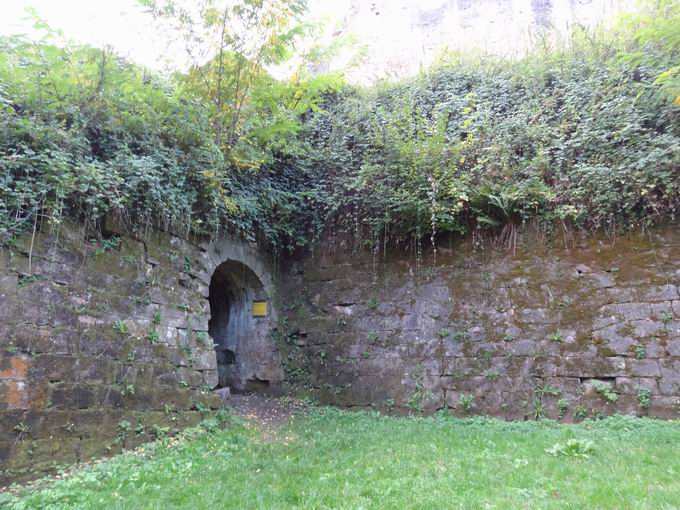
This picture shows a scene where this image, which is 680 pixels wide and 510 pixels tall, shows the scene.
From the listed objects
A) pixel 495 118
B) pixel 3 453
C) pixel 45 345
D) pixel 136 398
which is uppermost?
pixel 495 118

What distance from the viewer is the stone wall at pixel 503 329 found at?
5.22 meters

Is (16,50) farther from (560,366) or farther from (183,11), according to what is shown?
(560,366)

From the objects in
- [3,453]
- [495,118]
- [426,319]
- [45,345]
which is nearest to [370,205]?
[426,319]

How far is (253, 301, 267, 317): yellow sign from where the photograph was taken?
720cm

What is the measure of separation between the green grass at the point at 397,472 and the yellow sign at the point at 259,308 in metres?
2.37

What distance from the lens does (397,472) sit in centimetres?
364

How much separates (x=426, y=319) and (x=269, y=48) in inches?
163

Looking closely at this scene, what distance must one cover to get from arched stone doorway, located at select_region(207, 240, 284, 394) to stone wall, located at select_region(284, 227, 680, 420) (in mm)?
443

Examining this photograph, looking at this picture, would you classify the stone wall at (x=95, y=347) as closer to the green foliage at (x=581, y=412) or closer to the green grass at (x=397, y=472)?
the green grass at (x=397, y=472)

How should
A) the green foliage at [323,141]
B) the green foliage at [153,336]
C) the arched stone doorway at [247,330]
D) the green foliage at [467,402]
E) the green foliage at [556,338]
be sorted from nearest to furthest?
1. the green foliage at [323,141]
2. the green foliage at [153,336]
3. the green foliage at [556,338]
4. the green foliage at [467,402]
5. the arched stone doorway at [247,330]

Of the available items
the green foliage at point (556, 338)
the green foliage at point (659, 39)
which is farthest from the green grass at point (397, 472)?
the green foliage at point (659, 39)

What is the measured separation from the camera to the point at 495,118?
6816 millimetres

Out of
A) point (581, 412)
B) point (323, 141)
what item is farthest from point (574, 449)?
point (323, 141)

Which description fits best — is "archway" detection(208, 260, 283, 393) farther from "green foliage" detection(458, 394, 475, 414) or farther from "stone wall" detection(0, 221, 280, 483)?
"green foliage" detection(458, 394, 475, 414)
